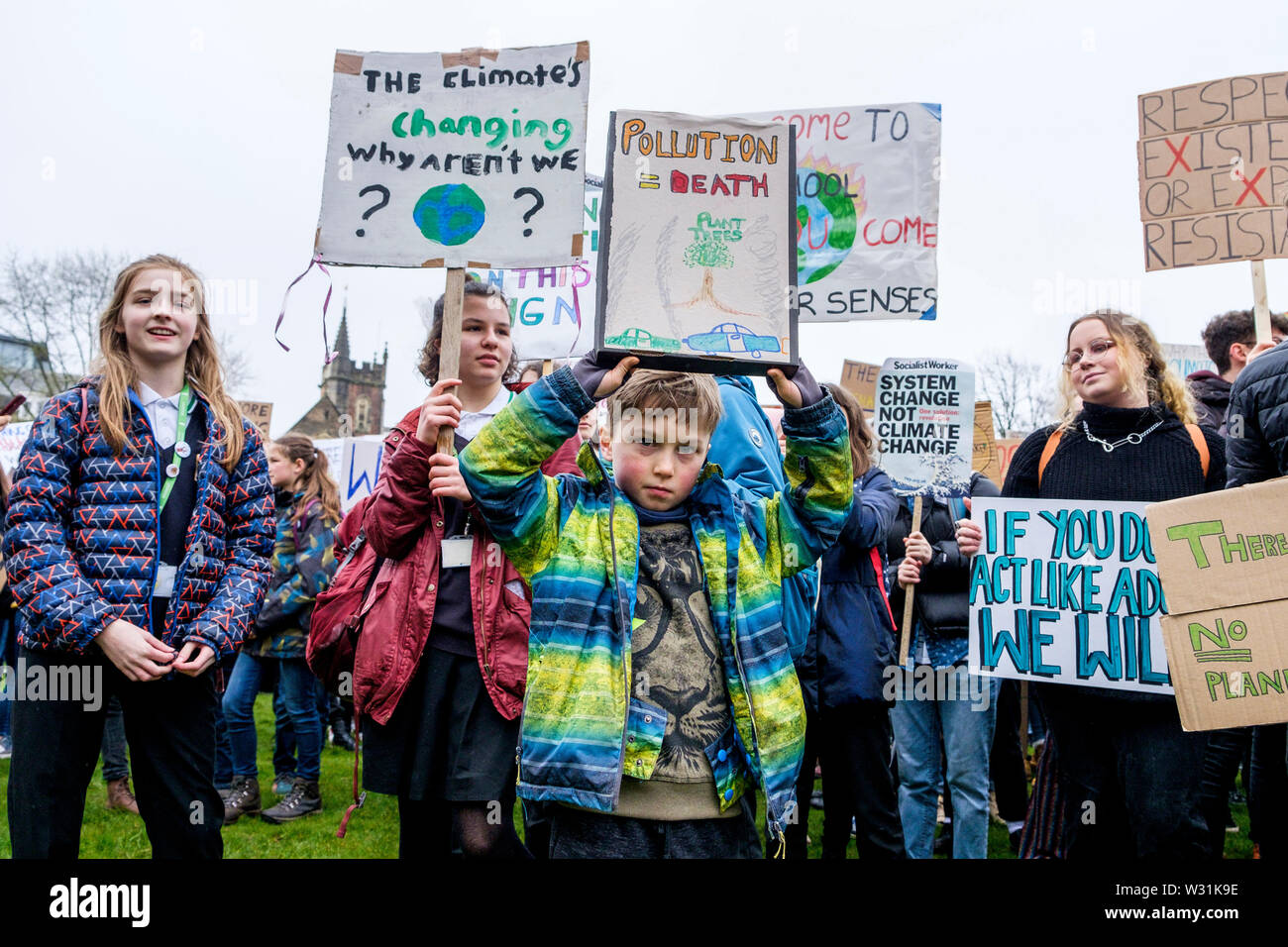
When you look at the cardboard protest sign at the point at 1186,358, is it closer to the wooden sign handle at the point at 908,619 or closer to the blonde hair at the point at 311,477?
the wooden sign handle at the point at 908,619

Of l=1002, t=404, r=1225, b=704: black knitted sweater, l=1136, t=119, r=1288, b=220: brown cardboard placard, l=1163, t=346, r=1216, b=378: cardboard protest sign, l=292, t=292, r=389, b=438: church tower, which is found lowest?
l=1002, t=404, r=1225, b=704: black knitted sweater

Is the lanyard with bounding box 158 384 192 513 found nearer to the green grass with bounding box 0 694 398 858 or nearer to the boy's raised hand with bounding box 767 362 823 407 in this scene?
the boy's raised hand with bounding box 767 362 823 407

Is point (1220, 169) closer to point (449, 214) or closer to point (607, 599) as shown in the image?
point (449, 214)

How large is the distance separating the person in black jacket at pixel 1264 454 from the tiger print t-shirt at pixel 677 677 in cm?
171

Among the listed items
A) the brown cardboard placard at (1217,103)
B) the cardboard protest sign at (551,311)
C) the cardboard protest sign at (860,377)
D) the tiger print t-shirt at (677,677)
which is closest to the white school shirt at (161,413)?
the tiger print t-shirt at (677,677)

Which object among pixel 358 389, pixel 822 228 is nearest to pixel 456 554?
pixel 822 228

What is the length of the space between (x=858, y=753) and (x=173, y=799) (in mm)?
2623

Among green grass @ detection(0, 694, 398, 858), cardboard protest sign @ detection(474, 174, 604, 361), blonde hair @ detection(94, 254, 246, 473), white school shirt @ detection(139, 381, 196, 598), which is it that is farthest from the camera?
cardboard protest sign @ detection(474, 174, 604, 361)

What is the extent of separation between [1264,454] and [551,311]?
140 inches

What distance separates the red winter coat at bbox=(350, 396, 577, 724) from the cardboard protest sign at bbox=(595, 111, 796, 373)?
793mm

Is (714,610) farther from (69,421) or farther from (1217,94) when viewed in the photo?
(1217,94)

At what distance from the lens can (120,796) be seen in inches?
234

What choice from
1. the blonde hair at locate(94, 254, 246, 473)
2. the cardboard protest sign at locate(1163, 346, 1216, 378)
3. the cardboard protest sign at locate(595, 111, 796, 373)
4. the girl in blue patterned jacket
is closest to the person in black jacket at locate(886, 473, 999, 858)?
the cardboard protest sign at locate(595, 111, 796, 373)

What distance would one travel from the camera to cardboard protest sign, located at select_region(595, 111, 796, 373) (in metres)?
2.61
